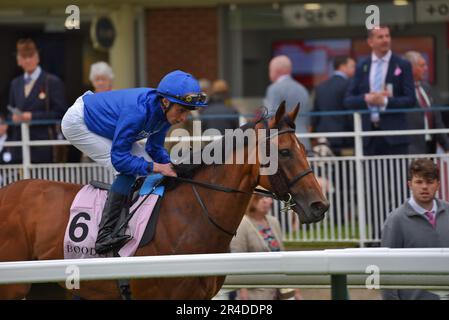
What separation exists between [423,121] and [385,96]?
0.63 metres

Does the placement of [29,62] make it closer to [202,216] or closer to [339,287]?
[202,216]

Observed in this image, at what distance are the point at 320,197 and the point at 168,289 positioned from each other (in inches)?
44.4

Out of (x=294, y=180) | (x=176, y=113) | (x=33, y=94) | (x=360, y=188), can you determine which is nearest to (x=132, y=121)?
(x=176, y=113)

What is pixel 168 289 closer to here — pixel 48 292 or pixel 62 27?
pixel 48 292

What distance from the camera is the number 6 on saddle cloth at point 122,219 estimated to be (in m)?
6.69

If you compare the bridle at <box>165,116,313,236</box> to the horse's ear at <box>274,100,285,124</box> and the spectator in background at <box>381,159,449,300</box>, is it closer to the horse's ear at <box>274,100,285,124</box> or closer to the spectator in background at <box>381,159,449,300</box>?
the horse's ear at <box>274,100,285,124</box>

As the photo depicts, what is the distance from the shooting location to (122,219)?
22.1 feet

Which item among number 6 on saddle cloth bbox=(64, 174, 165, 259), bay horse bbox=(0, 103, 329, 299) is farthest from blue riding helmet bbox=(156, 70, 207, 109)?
number 6 on saddle cloth bbox=(64, 174, 165, 259)

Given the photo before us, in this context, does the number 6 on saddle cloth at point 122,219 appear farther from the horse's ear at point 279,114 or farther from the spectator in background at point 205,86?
the spectator in background at point 205,86

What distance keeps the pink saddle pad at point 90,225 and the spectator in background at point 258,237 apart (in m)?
1.89

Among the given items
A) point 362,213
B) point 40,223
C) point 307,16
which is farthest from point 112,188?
point 307,16

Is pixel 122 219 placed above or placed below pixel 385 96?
below

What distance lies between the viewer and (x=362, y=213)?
33.1 feet

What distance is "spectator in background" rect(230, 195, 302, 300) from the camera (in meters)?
8.58
